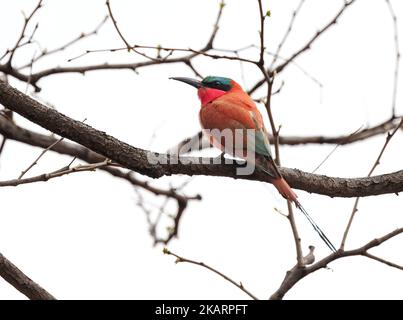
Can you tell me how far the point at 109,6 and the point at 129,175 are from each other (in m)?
2.05

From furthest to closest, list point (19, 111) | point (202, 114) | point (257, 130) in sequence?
point (202, 114) → point (257, 130) → point (19, 111)

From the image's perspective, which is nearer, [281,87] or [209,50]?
[281,87]

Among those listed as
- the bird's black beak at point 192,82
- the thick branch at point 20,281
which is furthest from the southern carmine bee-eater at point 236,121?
the thick branch at point 20,281

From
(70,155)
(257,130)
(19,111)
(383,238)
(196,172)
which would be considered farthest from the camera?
(70,155)

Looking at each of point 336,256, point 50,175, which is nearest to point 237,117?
point 50,175

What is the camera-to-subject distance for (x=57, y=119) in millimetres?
3541

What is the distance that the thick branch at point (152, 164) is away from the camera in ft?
11.6

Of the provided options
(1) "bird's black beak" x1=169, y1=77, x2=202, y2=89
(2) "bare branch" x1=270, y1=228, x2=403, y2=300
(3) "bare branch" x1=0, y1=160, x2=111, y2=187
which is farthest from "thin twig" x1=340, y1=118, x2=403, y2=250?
(1) "bird's black beak" x1=169, y1=77, x2=202, y2=89

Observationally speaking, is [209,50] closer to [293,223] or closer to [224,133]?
[224,133]

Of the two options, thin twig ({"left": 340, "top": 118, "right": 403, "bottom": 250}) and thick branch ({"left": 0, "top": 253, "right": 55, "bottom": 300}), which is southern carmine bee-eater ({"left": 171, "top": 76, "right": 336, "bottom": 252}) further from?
thick branch ({"left": 0, "top": 253, "right": 55, "bottom": 300})

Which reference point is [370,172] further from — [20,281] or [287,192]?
[20,281]

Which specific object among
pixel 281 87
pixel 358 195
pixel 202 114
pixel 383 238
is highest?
pixel 202 114

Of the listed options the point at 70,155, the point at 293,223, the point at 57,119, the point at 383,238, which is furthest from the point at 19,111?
the point at 70,155

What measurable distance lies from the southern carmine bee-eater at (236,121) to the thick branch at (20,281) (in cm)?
128
